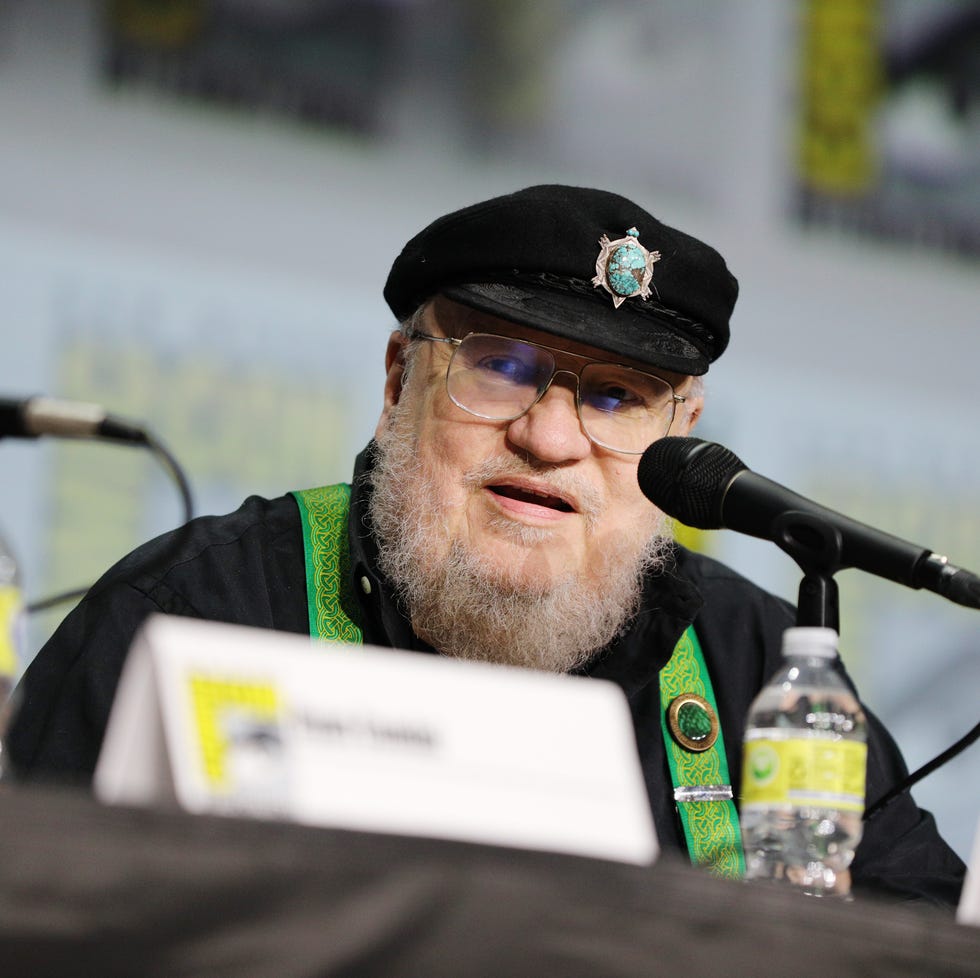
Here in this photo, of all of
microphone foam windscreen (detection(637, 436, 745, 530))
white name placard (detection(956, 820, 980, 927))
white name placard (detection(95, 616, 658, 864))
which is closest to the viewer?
white name placard (detection(95, 616, 658, 864))

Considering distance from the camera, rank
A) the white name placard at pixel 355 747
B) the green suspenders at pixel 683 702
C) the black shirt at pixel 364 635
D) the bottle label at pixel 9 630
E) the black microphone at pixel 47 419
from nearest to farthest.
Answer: the white name placard at pixel 355 747
the bottle label at pixel 9 630
the black microphone at pixel 47 419
the black shirt at pixel 364 635
the green suspenders at pixel 683 702

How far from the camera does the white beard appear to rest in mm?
2186

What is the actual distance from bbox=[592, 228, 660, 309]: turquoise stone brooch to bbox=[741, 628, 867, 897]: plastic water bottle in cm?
86

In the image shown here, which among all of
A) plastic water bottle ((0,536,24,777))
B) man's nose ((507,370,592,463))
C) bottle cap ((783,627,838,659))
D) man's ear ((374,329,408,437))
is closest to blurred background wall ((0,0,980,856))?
man's ear ((374,329,408,437))

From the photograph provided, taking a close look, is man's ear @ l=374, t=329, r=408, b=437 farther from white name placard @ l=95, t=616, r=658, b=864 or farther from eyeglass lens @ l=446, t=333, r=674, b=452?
white name placard @ l=95, t=616, r=658, b=864

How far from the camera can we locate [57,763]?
72.9 inches

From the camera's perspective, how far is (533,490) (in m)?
2.15

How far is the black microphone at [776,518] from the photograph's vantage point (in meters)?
1.37

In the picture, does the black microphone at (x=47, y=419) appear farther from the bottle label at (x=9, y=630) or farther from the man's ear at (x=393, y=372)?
the man's ear at (x=393, y=372)

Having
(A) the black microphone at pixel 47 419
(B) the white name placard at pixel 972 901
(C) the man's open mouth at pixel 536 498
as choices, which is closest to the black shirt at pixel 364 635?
(C) the man's open mouth at pixel 536 498

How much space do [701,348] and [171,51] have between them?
5.20 feet

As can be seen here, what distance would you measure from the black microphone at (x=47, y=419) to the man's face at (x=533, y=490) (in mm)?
875

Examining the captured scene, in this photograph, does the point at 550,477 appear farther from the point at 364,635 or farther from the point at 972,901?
the point at 972,901

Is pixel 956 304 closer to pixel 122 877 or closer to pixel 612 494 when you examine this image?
pixel 612 494
